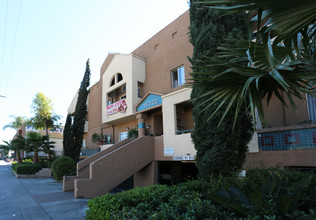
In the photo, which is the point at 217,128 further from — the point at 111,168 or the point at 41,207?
the point at 41,207

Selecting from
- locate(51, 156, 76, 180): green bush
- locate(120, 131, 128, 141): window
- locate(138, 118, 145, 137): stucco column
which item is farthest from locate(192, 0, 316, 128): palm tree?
locate(120, 131, 128, 141): window

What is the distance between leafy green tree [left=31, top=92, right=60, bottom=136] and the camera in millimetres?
28453

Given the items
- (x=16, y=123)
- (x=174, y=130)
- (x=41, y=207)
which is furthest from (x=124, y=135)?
(x=16, y=123)

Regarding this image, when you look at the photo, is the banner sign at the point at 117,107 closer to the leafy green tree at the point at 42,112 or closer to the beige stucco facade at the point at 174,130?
the beige stucco facade at the point at 174,130

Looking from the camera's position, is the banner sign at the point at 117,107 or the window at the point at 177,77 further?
the banner sign at the point at 117,107

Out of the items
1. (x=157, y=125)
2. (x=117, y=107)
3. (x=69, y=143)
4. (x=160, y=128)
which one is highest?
(x=117, y=107)

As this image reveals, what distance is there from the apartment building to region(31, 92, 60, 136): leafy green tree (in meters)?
10.4

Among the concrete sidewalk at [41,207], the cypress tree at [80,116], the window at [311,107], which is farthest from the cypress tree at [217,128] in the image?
the cypress tree at [80,116]

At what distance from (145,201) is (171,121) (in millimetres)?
7245

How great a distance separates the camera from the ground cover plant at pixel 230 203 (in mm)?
3066

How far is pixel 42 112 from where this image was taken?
28.5 m

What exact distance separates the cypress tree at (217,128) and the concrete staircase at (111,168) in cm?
503

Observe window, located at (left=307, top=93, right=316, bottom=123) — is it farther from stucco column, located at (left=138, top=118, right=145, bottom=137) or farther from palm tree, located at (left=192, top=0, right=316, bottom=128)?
stucco column, located at (left=138, top=118, right=145, bottom=137)

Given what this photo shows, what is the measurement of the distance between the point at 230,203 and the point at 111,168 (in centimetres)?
815
